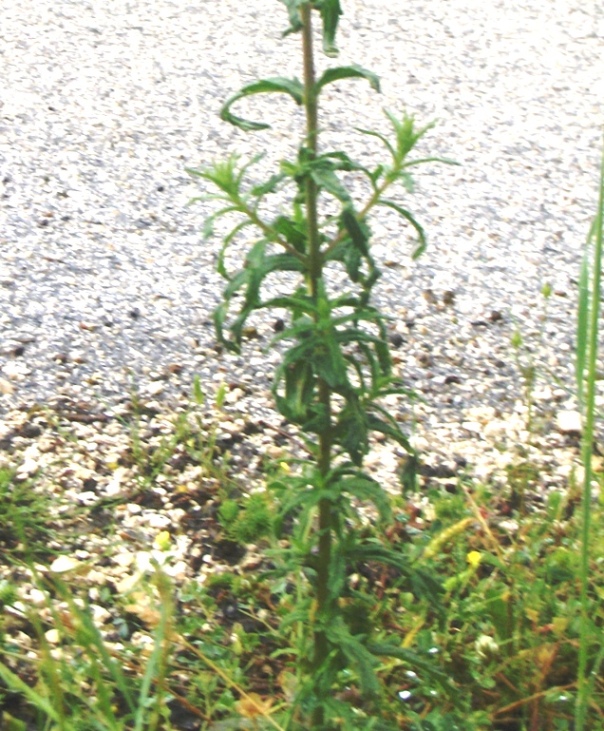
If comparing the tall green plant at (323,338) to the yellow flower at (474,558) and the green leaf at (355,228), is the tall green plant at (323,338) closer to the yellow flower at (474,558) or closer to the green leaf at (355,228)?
the green leaf at (355,228)

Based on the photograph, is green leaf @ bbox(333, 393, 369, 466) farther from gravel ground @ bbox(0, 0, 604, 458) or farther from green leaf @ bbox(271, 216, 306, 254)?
gravel ground @ bbox(0, 0, 604, 458)

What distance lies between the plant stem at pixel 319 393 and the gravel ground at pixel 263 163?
907 millimetres

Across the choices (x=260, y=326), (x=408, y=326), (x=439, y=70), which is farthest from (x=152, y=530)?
(x=439, y=70)

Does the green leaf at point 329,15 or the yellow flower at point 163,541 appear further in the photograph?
the yellow flower at point 163,541

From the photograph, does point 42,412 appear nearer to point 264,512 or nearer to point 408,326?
point 264,512

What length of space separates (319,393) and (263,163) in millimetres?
1955

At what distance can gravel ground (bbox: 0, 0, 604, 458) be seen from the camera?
2.47 metres

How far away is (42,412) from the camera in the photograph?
2.26m

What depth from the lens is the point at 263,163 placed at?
10.7 feet

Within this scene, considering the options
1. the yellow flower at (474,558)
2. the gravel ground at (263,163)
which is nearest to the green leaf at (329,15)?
the yellow flower at (474,558)

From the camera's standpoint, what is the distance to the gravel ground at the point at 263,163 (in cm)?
247

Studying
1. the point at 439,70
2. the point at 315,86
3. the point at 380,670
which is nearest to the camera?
the point at 315,86

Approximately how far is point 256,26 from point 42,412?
88.2 inches

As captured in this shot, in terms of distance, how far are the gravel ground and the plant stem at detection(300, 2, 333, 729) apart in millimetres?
907
